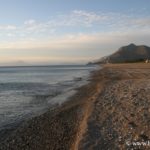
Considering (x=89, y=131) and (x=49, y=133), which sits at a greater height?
(x=89, y=131)

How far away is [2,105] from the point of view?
2316 centimetres

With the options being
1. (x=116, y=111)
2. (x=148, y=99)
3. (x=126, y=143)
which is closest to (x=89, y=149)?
(x=126, y=143)

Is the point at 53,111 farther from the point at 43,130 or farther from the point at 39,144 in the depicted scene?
the point at 39,144

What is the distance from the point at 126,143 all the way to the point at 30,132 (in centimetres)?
507

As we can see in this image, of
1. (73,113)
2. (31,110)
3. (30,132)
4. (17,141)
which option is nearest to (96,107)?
(73,113)

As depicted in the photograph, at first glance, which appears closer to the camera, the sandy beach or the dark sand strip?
the sandy beach

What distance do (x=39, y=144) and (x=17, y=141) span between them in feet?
4.10

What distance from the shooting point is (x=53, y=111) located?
19531 millimetres

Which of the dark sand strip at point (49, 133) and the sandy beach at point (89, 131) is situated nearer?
the sandy beach at point (89, 131)

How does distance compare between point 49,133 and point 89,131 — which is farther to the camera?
point 49,133

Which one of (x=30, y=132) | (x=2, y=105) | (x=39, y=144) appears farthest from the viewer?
(x=2, y=105)

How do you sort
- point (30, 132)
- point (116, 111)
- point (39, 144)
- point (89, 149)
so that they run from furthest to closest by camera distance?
1. point (116, 111)
2. point (30, 132)
3. point (39, 144)
4. point (89, 149)

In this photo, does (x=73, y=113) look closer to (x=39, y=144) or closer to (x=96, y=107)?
(x=96, y=107)

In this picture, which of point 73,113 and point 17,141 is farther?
point 73,113
